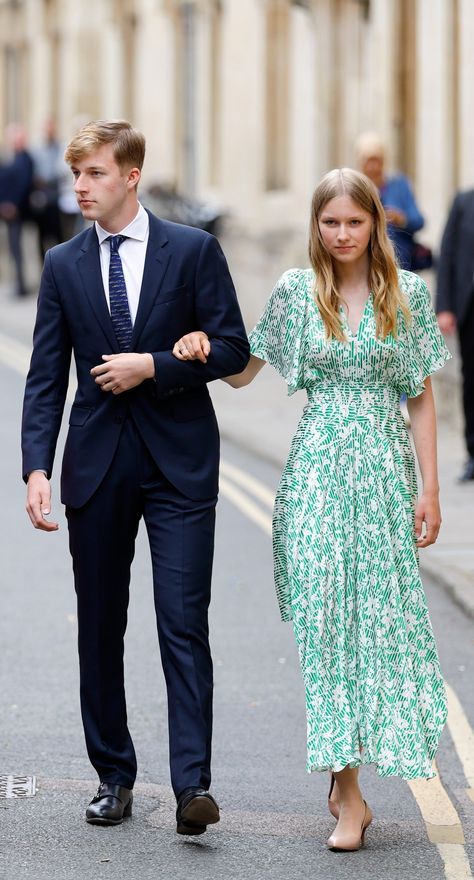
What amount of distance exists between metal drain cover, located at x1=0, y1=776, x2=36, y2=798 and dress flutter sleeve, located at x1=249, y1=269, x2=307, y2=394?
56.5 inches

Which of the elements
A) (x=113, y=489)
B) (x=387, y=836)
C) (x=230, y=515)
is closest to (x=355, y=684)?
(x=387, y=836)

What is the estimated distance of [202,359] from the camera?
17.8 ft

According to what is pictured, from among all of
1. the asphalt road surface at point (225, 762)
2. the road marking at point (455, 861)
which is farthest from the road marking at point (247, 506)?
the road marking at point (455, 861)

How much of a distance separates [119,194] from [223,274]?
355 millimetres

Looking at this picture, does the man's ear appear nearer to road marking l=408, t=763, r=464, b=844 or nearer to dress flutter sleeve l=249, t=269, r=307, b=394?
dress flutter sleeve l=249, t=269, r=307, b=394

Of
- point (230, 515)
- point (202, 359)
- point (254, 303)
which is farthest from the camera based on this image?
point (254, 303)

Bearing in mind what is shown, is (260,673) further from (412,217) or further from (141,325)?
(412,217)

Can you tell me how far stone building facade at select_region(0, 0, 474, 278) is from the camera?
19719mm

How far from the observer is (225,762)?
650 centimetres

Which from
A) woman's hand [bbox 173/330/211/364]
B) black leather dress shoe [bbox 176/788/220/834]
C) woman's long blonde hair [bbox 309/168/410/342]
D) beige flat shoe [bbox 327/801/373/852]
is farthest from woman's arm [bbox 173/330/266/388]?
beige flat shoe [bbox 327/801/373/852]

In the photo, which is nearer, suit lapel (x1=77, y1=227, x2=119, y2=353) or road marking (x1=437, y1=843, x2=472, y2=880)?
road marking (x1=437, y1=843, x2=472, y2=880)

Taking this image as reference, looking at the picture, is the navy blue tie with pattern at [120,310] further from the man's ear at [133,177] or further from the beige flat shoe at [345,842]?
the beige flat shoe at [345,842]

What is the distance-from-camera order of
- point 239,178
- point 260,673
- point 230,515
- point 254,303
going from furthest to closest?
point 239,178
point 254,303
point 230,515
point 260,673

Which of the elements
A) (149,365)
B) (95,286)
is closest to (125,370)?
(149,365)
